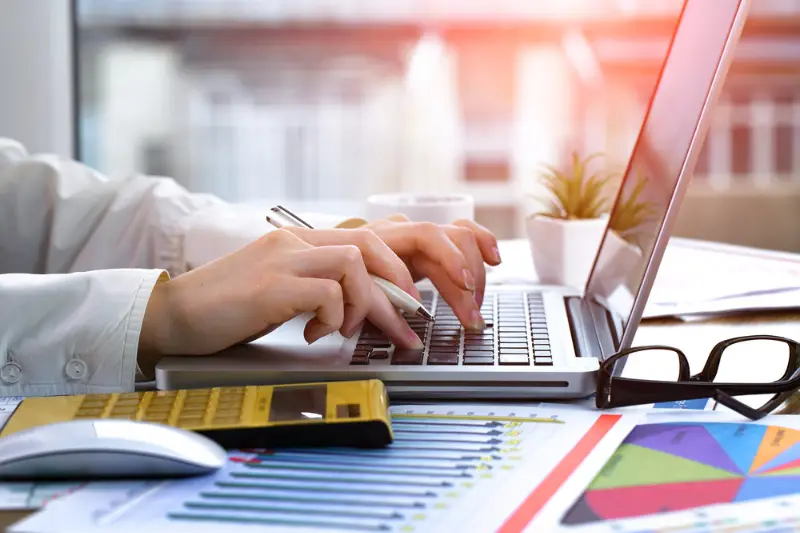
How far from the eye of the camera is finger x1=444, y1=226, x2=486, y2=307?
72 cm

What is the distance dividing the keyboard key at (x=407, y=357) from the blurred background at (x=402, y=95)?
3822 mm

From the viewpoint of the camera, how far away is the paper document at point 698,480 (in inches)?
14.2

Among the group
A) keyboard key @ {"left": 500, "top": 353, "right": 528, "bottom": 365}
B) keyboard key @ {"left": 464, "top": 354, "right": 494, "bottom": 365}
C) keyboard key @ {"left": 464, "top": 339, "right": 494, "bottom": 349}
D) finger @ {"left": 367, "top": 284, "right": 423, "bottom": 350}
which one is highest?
finger @ {"left": 367, "top": 284, "right": 423, "bottom": 350}

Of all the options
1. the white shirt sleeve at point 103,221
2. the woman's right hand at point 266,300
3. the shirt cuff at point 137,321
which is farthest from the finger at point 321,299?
the white shirt sleeve at point 103,221

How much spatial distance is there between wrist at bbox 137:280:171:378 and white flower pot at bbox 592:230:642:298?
0.35 metres

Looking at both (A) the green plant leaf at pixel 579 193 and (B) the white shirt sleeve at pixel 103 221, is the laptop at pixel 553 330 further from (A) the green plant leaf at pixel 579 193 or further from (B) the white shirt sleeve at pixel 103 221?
(B) the white shirt sleeve at pixel 103 221

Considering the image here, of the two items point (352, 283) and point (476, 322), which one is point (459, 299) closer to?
point (476, 322)

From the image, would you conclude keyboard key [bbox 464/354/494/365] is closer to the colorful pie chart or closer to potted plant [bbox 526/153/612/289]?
the colorful pie chart

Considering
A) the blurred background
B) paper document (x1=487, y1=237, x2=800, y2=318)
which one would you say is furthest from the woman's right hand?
the blurred background

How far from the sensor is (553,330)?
0.65 m

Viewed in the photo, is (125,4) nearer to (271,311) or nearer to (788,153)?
(788,153)

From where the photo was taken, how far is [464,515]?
37cm

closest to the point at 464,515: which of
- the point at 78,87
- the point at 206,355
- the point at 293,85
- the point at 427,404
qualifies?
the point at 427,404

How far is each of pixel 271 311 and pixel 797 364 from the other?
339mm
